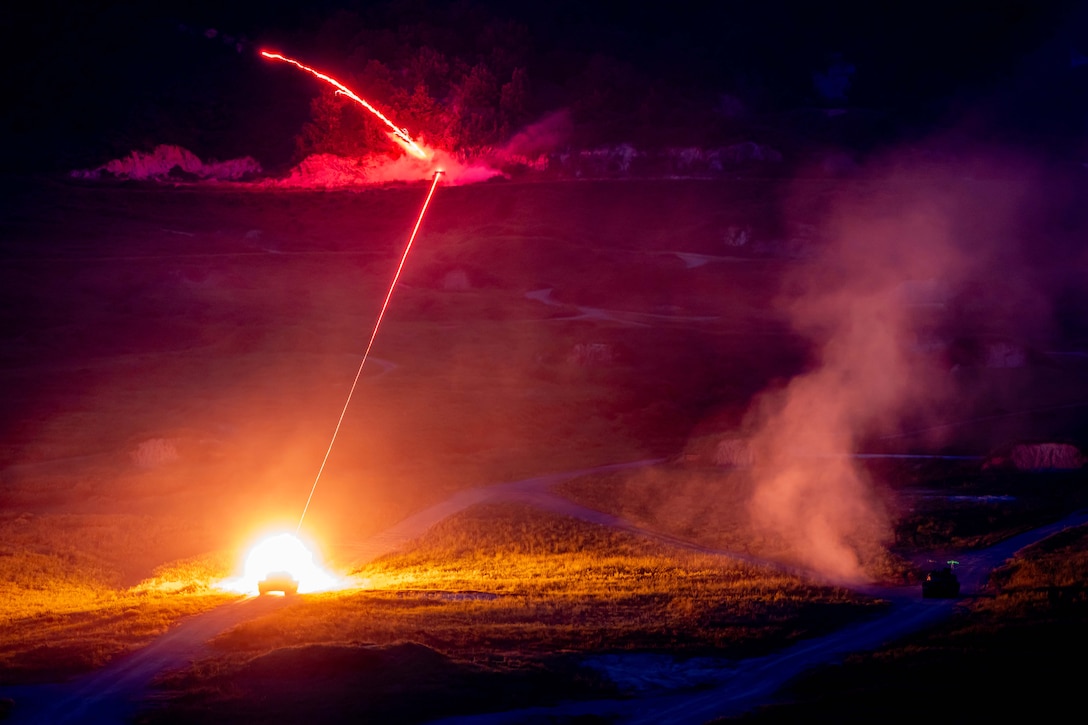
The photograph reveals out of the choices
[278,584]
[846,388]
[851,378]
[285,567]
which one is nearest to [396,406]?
[846,388]

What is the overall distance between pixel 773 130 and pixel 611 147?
40.2 feet

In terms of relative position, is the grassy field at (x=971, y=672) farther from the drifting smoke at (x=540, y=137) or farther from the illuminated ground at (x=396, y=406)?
the drifting smoke at (x=540, y=137)

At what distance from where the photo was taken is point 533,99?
89750 millimetres

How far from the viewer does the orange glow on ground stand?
2108 centimetres

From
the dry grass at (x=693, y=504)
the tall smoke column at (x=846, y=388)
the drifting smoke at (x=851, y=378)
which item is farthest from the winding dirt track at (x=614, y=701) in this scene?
the dry grass at (x=693, y=504)

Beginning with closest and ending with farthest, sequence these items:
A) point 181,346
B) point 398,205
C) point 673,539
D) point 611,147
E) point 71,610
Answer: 1. point 71,610
2. point 673,539
3. point 181,346
4. point 398,205
5. point 611,147

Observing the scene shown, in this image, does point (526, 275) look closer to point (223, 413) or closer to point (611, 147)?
point (611, 147)

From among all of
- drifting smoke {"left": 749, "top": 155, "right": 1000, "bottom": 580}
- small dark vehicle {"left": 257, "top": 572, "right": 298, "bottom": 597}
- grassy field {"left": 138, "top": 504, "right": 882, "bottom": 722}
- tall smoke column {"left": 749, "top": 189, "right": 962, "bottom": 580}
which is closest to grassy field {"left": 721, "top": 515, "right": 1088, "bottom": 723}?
grassy field {"left": 138, "top": 504, "right": 882, "bottom": 722}

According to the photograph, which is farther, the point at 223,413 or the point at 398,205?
the point at 398,205

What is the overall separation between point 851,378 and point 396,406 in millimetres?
16757

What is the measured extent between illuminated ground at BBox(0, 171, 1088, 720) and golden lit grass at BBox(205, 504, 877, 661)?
94 millimetres

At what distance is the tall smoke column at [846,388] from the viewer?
2581 cm

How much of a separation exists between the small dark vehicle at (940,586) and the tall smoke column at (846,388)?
95.3 inches

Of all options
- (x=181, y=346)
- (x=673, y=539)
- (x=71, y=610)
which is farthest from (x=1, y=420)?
(x=673, y=539)
